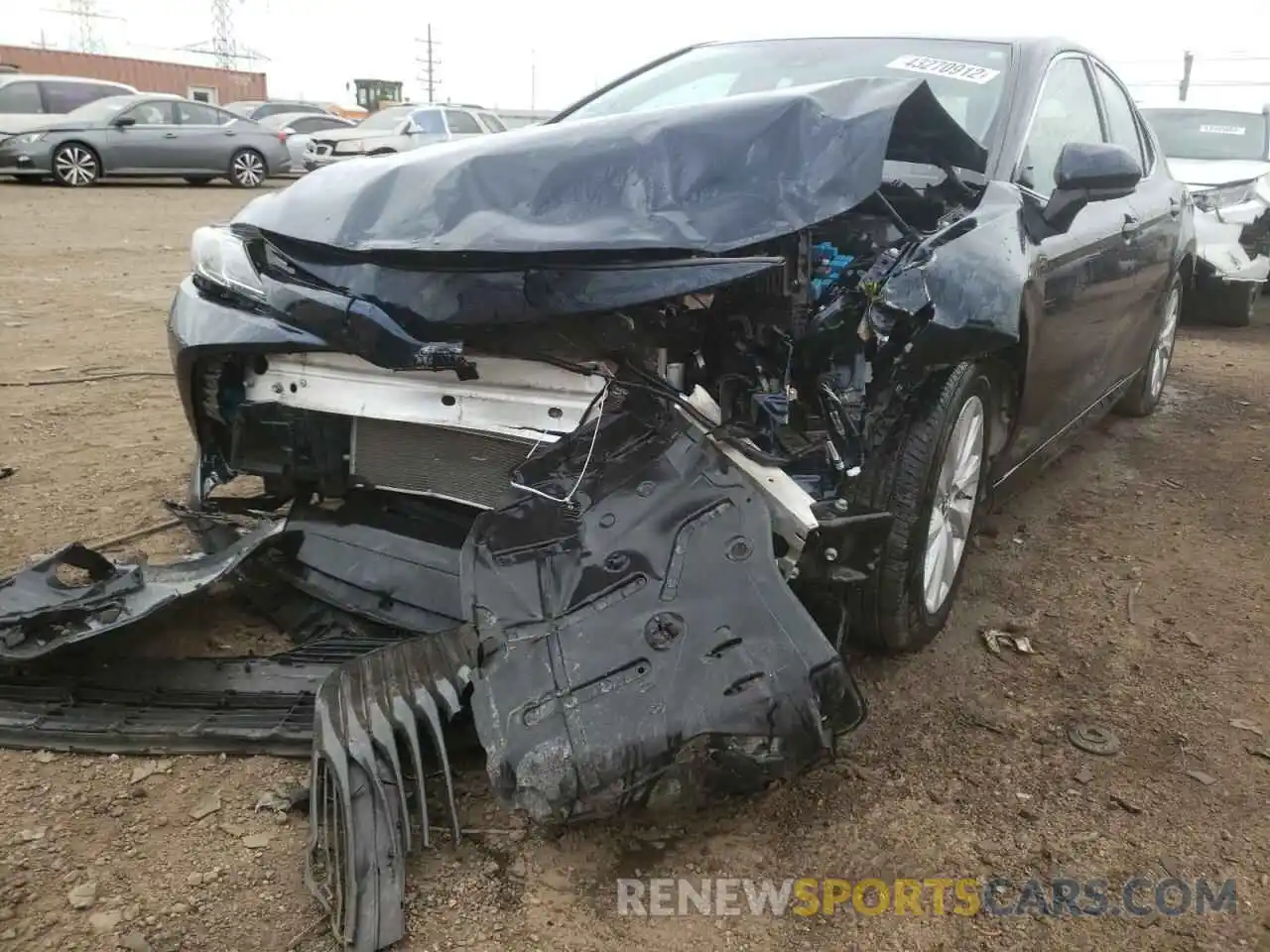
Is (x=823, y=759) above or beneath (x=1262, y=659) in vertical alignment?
above

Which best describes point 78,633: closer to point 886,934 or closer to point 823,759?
point 823,759

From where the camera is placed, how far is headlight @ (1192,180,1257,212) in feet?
24.9

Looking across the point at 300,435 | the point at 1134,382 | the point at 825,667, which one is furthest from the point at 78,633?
the point at 1134,382

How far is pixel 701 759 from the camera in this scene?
1.91 metres

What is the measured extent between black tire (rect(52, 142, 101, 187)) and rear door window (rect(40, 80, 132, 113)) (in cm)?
134

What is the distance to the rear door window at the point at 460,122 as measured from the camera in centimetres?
1673

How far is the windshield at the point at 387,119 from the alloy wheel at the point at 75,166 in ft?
14.5

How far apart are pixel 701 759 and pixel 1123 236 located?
108 inches

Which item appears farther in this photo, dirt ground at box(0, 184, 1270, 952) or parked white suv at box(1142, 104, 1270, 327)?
parked white suv at box(1142, 104, 1270, 327)

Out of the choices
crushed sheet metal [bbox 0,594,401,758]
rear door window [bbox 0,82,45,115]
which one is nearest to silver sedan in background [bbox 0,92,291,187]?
rear door window [bbox 0,82,45,115]

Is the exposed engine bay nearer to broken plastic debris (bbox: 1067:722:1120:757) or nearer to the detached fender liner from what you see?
the detached fender liner

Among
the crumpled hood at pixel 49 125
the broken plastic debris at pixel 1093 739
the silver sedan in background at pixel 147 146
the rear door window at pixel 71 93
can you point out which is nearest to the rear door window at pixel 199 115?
the silver sedan in background at pixel 147 146

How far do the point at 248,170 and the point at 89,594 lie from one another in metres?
14.7

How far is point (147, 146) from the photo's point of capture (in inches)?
560
